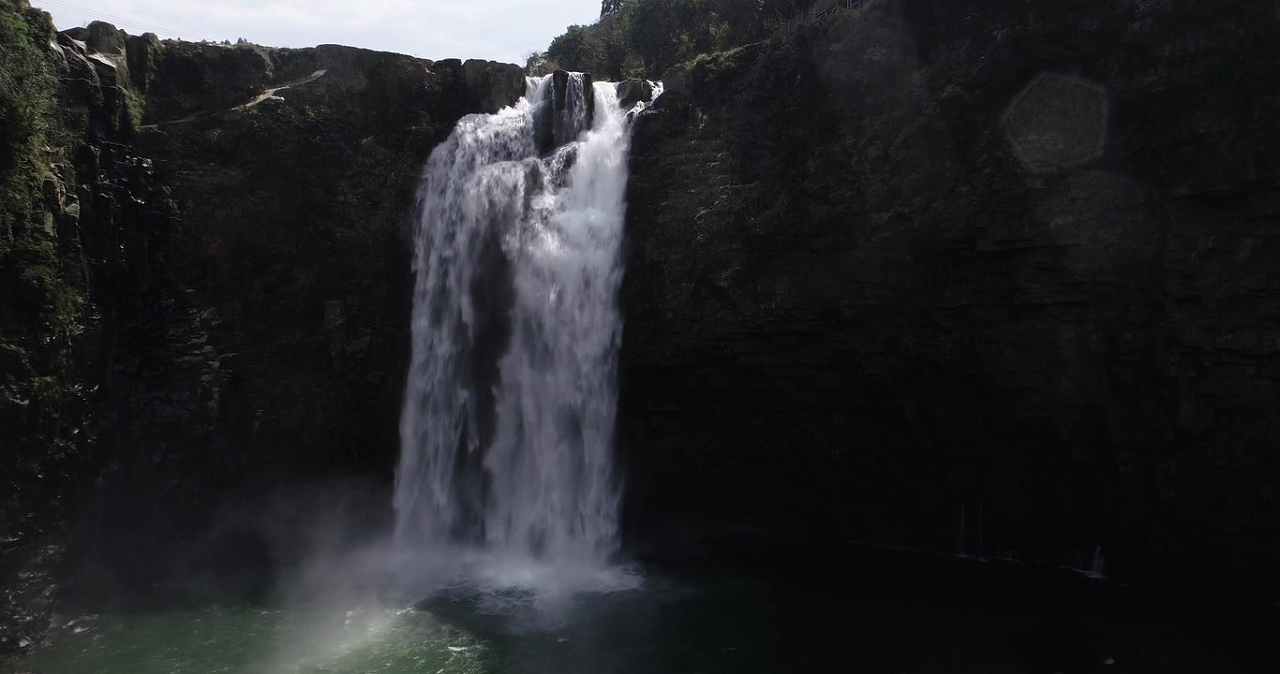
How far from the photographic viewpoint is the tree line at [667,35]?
101 feet

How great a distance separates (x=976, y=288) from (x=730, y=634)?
8243 millimetres

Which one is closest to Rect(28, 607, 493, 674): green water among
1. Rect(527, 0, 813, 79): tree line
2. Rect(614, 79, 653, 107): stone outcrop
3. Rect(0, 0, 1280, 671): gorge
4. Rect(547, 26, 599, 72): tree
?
Rect(0, 0, 1280, 671): gorge

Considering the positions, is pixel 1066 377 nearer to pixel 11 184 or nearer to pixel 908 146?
pixel 908 146

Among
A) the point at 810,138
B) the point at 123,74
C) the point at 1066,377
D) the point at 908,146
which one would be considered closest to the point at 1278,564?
the point at 1066,377

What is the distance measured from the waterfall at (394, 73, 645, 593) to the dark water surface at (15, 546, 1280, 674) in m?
2.77

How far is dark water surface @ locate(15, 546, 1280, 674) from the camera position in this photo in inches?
508

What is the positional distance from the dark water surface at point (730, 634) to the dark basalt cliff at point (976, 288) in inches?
71.4

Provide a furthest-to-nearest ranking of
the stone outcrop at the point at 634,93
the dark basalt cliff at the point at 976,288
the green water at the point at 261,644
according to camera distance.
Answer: the stone outcrop at the point at 634,93
the dark basalt cliff at the point at 976,288
the green water at the point at 261,644

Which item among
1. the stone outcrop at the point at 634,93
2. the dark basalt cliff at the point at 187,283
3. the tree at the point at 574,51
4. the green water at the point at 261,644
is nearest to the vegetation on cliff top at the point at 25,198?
the dark basalt cliff at the point at 187,283

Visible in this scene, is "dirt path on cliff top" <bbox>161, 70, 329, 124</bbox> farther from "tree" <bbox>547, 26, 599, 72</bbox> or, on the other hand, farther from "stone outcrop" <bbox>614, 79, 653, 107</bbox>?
"tree" <bbox>547, 26, 599, 72</bbox>

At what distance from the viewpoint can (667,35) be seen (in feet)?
110

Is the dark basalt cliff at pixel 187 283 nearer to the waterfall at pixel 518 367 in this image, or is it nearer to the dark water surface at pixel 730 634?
the waterfall at pixel 518 367

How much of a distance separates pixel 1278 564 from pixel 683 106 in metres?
14.8

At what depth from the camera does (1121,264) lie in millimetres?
14844
